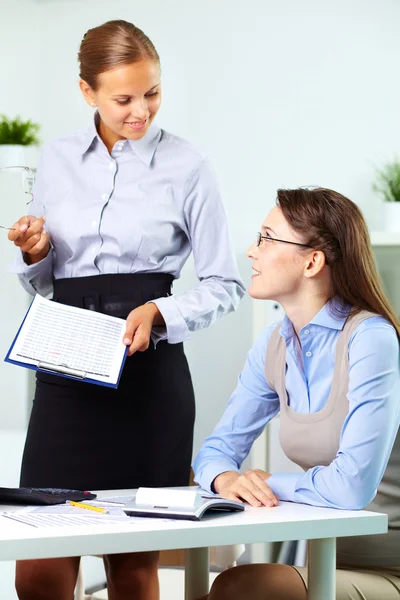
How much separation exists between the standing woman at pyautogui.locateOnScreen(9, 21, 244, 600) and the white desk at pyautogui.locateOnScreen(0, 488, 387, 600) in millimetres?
489

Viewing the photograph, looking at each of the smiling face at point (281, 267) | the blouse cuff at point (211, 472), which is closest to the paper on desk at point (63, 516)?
the blouse cuff at point (211, 472)

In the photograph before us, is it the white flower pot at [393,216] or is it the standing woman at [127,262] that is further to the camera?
the white flower pot at [393,216]

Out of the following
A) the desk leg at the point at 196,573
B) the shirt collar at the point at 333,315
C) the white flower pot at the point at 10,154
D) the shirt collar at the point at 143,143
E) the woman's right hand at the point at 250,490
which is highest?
the shirt collar at the point at 143,143

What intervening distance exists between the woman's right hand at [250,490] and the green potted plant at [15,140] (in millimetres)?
2414

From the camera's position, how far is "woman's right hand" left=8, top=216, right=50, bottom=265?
74.8 inches

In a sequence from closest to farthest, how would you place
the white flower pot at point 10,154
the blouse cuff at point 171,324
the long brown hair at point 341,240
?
the long brown hair at point 341,240, the blouse cuff at point 171,324, the white flower pot at point 10,154

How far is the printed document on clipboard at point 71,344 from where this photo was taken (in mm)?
1770

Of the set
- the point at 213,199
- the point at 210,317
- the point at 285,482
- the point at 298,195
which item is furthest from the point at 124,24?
the point at 285,482

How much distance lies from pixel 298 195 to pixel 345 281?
0.67 ft

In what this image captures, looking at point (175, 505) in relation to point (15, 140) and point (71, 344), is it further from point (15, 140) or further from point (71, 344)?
point (15, 140)

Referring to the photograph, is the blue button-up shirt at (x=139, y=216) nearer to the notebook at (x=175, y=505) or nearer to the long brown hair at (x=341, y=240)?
the long brown hair at (x=341, y=240)

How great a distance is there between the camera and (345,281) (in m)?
1.73

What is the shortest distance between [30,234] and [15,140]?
1969 millimetres

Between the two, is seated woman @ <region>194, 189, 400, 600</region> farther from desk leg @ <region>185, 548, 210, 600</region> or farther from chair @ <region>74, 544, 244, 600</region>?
chair @ <region>74, 544, 244, 600</region>
